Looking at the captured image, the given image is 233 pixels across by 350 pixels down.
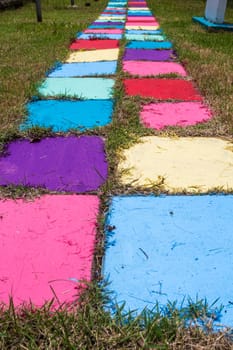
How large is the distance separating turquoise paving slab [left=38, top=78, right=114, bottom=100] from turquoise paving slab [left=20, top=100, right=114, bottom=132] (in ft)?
0.59

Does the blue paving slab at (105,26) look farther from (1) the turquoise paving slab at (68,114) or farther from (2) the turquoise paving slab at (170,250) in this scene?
(2) the turquoise paving slab at (170,250)

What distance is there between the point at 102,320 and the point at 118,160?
1.17 meters

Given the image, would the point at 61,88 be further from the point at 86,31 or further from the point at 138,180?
the point at 86,31

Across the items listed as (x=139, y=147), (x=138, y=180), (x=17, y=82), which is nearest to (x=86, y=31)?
(x=17, y=82)

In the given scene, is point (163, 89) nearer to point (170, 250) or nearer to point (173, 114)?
point (173, 114)

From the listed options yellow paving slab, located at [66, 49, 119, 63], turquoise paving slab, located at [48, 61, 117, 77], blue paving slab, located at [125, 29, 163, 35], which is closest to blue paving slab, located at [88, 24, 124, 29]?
blue paving slab, located at [125, 29, 163, 35]

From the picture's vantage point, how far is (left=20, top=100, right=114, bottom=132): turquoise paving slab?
2.71m

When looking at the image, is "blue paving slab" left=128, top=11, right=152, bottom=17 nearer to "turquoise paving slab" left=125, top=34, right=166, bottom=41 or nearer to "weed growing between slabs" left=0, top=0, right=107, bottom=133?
"weed growing between slabs" left=0, top=0, right=107, bottom=133

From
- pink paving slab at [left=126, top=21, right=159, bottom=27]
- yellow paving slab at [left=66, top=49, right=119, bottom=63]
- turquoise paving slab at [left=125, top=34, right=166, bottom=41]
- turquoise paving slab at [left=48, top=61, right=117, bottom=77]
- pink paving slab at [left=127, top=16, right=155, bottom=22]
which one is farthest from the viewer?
pink paving slab at [left=127, top=16, right=155, bottom=22]

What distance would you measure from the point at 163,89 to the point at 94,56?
5.69ft

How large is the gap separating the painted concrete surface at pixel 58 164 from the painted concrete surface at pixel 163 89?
1.11m

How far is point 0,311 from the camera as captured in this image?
1.27 meters

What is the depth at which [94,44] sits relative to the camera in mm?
5668

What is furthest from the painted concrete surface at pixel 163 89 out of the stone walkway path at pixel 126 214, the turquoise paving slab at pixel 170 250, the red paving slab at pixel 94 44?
the red paving slab at pixel 94 44
